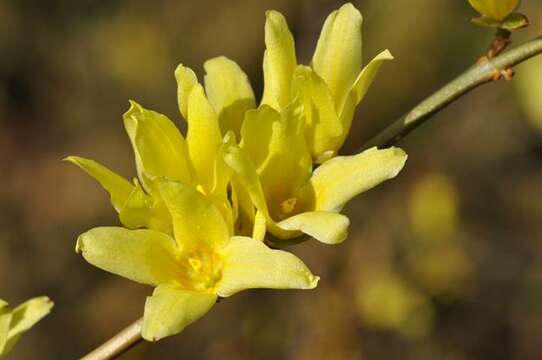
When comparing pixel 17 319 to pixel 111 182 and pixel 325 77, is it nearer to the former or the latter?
pixel 111 182

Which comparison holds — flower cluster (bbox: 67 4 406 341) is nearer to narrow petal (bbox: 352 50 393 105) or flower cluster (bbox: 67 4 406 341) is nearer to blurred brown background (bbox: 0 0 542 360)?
narrow petal (bbox: 352 50 393 105)

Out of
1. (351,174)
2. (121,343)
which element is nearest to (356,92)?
(351,174)

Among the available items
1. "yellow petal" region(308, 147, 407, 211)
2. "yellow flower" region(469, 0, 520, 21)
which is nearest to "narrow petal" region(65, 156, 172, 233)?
"yellow petal" region(308, 147, 407, 211)

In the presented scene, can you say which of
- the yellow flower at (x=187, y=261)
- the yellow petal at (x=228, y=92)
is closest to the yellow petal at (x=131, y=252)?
the yellow flower at (x=187, y=261)

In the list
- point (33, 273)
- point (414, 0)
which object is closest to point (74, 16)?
point (33, 273)

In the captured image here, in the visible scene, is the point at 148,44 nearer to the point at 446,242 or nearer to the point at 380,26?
the point at 380,26

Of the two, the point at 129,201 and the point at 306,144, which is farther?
the point at 306,144

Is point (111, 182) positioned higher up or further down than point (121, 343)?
higher up
